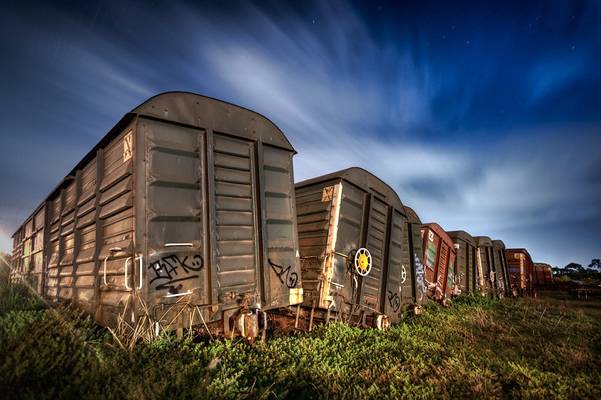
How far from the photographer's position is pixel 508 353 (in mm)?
5637

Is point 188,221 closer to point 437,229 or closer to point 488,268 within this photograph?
point 437,229

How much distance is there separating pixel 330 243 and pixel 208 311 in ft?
9.82

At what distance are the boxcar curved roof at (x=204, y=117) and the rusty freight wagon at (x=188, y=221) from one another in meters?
0.02

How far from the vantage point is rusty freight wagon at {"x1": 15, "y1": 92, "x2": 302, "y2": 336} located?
13.7 feet

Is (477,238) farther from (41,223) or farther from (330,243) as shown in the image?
(41,223)

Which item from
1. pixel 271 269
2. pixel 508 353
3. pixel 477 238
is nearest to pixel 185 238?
pixel 271 269

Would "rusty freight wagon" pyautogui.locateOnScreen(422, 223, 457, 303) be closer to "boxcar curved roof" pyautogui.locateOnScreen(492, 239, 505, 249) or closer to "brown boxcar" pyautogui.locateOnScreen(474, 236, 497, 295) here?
"brown boxcar" pyautogui.locateOnScreen(474, 236, 497, 295)

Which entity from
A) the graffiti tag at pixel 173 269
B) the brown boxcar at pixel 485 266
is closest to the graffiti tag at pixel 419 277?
the brown boxcar at pixel 485 266

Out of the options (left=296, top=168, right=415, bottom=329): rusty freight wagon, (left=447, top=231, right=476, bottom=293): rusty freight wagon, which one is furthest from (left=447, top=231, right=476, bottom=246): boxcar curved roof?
(left=296, top=168, right=415, bottom=329): rusty freight wagon

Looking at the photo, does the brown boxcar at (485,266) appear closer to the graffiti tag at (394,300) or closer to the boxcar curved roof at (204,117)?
the graffiti tag at (394,300)

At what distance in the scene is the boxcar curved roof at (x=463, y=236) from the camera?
50.9 feet

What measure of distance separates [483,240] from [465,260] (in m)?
2.78

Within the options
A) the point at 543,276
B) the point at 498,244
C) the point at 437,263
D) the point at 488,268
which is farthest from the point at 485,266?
the point at 543,276

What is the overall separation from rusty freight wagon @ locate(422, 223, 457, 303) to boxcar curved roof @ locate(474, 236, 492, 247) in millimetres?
5078
